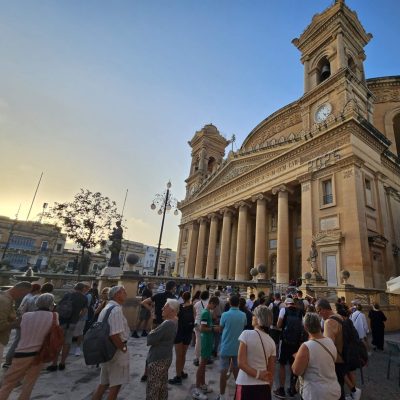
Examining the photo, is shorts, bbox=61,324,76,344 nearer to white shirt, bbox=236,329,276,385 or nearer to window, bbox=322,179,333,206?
white shirt, bbox=236,329,276,385

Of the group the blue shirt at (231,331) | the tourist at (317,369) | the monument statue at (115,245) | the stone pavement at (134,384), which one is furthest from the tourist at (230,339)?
the monument statue at (115,245)

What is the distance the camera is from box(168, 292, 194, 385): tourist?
4812 millimetres

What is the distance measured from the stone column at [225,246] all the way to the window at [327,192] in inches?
451

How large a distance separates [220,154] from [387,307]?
31938 mm

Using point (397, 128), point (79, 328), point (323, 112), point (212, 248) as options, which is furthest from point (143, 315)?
→ point (397, 128)

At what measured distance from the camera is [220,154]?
40.8m

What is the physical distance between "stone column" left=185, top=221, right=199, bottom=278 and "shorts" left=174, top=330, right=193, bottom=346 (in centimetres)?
2689

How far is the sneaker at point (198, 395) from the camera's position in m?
4.12

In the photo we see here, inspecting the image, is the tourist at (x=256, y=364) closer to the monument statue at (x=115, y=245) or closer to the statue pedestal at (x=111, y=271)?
the statue pedestal at (x=111, y=271)

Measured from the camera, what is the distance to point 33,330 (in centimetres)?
358

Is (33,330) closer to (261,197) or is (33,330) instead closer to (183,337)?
(183,337)

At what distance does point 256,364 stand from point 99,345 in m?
1.94

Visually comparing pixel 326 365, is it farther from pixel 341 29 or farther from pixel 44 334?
pixel 341 29

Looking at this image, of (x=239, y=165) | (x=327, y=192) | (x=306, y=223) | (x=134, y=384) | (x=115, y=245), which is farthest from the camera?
(x=239, y=165)
